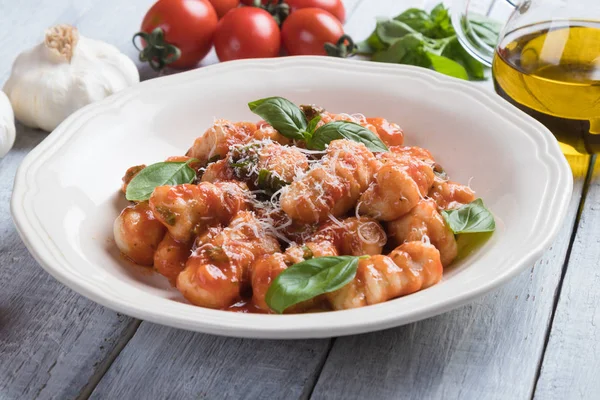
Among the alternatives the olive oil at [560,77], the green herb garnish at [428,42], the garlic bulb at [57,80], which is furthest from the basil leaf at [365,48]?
the garlic bulb at [57,80]

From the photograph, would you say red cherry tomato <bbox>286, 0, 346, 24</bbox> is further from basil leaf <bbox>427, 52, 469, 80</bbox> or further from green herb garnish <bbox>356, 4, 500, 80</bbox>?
basil leaf <bbox>427, 52, 469, 80</bbox>

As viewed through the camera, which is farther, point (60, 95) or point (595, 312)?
point (60, 95)

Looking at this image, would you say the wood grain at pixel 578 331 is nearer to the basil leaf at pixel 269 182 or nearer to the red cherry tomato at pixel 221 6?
the basil leaf at pixel 269 182

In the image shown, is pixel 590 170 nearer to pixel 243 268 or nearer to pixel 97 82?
pixel 243 268

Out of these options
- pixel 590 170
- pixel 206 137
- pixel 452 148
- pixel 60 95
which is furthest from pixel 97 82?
pixel 590 170

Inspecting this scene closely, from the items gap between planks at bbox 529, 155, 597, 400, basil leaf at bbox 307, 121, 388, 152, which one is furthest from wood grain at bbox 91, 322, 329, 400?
basil leaf at bbox 307, 121, 388, 152

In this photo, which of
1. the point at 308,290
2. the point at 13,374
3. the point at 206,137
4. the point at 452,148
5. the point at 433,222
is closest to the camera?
the point at 308,290
